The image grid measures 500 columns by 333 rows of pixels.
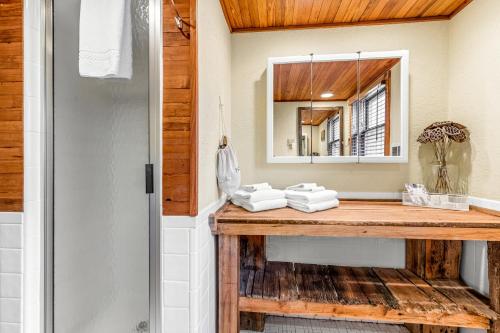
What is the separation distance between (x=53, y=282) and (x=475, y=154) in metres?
2.31

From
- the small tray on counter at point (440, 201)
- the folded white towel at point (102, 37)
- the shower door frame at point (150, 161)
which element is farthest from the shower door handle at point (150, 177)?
the small tray on counter at point (440, 201)

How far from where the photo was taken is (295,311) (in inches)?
54.2

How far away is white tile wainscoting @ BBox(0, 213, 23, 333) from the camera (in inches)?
42.1

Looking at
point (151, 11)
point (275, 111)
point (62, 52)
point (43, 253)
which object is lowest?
point (43, 253)

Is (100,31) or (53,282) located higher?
(100,31)

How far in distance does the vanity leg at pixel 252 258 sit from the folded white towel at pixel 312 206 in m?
0.43

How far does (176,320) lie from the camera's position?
1.12 m

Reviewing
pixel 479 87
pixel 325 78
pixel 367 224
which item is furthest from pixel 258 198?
pixel 479 87

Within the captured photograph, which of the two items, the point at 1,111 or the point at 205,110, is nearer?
the point at 1,111

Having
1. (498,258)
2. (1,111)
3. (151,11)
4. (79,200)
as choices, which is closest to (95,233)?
(79,200)

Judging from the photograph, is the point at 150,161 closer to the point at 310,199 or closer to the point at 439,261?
the point at 310,199

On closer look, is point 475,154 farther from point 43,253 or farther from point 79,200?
point 43,253

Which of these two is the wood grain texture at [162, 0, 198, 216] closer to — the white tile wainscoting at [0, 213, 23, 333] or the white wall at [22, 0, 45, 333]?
the white wall at [22, 0, 45, 333]

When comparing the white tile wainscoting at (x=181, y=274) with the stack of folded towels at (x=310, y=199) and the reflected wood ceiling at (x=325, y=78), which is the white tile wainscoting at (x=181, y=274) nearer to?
the stack of folded towels at (x=310, y=199)
